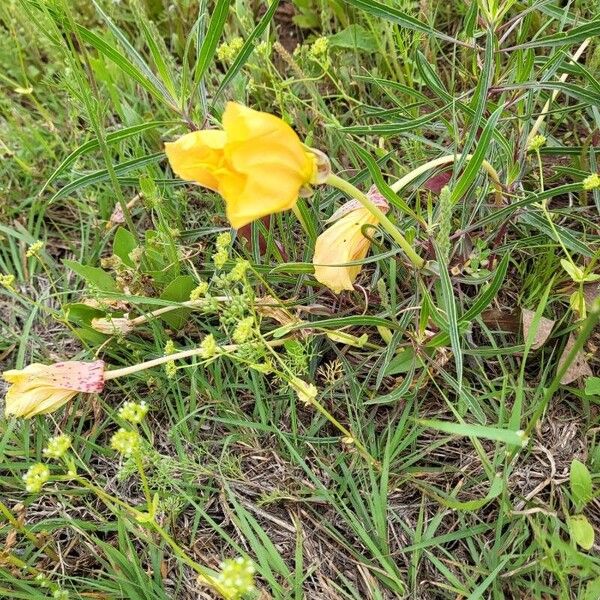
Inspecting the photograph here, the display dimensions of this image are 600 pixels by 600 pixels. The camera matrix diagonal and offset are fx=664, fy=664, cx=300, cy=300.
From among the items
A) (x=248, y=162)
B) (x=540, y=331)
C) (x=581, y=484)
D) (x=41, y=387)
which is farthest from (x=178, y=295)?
(x=581, y=484)

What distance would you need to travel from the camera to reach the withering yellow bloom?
1.30 metres

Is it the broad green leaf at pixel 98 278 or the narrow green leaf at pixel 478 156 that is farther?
the broad green leaf at pixel 98 278

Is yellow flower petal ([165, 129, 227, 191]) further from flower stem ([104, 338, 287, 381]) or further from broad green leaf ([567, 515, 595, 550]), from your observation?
broad green leaf ([567, 515, 595, 550])

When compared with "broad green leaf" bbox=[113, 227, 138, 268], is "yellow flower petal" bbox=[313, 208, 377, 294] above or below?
above

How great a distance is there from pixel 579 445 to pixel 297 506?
0.60m

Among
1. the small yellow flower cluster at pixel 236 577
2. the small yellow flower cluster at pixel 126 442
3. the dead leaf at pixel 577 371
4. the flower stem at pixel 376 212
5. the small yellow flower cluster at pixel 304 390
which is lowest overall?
the dead leaf at pixel 577 371

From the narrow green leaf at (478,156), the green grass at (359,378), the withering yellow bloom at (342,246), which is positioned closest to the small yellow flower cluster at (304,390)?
the green grass at (359,378)

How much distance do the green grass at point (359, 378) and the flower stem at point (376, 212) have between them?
42mm

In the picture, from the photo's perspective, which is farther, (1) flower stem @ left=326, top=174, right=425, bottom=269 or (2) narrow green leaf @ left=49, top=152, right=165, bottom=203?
(2) narrow green leaf @ left=49, top=152, right=165, bottom=203

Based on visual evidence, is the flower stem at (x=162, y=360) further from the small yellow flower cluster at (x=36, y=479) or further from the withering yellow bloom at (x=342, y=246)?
the small yellow flower cluster at (x=36, y=479)

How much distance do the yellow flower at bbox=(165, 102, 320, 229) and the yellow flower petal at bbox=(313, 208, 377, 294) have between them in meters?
0.33

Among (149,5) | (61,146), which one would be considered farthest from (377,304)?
(149,5)

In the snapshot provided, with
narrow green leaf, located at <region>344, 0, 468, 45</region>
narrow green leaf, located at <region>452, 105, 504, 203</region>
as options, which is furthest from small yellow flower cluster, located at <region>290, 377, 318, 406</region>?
narrow green leaf, located at <region>344, 0, 468, 45</region>

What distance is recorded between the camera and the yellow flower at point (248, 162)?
2.98 feet
